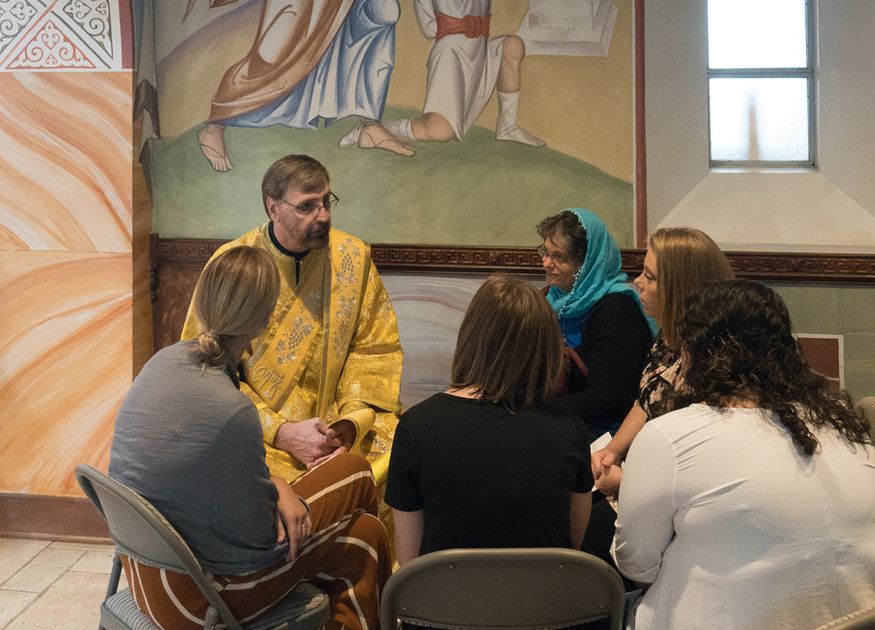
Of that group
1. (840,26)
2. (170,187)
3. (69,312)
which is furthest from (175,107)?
(840,26)

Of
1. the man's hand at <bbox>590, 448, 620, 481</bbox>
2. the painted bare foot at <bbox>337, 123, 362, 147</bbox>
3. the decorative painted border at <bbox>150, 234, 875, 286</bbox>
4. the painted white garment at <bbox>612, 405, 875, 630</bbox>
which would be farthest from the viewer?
the painted bare foot at <bbox>337, 123, 362, 147</bbox>

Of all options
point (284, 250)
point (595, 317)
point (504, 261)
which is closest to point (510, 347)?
point (595, 317)

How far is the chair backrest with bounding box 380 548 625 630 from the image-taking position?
194cm

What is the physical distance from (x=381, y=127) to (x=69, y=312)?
174 centimetres

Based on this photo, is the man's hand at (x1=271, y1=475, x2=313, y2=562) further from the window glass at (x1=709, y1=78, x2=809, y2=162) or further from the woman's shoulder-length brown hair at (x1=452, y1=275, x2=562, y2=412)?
the window glass at (x1=709, y1=78, x2=809, y2=162)

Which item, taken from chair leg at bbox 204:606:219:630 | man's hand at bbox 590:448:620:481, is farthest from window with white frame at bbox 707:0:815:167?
chair leg at bbox 204:606:219:630

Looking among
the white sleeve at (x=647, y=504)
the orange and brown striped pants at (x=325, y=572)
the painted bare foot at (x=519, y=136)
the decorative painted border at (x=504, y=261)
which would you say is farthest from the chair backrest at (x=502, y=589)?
the painted bare foot at (x=519, y=136)

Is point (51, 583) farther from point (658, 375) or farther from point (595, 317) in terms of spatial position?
point (658, 375)

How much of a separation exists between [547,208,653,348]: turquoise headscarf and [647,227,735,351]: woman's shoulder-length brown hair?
0.54m

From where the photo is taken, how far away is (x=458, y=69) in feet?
14.8

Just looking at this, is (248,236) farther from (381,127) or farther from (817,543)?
(817,543)

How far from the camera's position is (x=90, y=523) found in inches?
181

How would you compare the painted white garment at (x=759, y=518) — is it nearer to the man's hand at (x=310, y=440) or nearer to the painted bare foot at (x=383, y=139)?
the man's hand at (x=310, y=440)

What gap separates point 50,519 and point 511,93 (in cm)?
304
